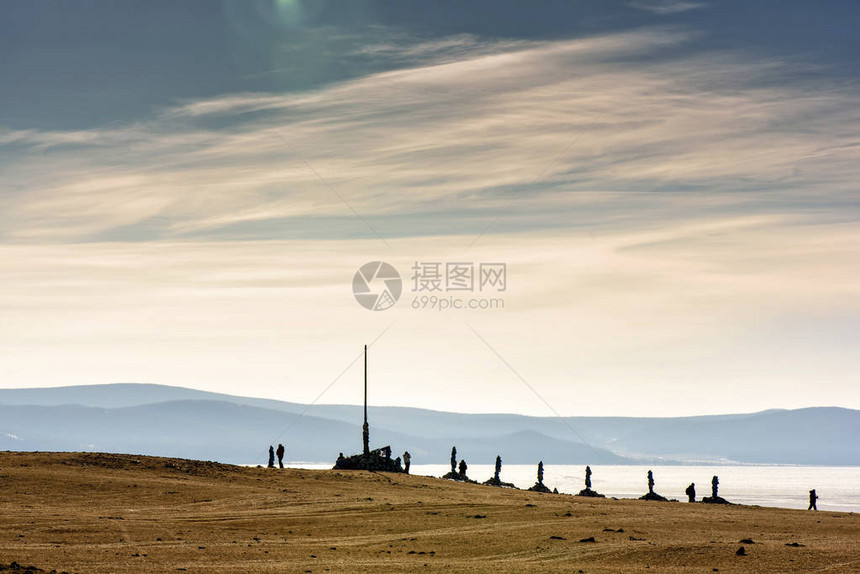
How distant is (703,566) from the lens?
29.8 m

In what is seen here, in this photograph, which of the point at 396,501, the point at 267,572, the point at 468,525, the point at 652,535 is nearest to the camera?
the point at 267,572

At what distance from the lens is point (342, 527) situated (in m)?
39.0

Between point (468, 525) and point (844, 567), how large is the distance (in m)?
15.3

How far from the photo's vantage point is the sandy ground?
29844 mm

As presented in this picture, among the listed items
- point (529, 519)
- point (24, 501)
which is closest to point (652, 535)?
point (529, 519)

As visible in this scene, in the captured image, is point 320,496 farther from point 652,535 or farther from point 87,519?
point 652,535

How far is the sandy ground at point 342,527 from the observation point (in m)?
29.8

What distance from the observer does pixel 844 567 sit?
2917cm

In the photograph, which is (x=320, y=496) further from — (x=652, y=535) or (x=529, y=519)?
(x=652, y=535)

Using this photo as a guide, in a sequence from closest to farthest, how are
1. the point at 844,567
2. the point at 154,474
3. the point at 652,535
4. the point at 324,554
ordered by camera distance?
the point at 844,567, the point at 324,554, the point at 652,535, the point at 154,474

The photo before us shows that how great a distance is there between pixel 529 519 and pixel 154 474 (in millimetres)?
22545

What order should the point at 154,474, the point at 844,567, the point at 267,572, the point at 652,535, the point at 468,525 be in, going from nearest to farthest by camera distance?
the point at 267,572, the point at 844,567, the point at 652,535, the point at 468,525, the point at 154,474

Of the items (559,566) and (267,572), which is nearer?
(267,572)

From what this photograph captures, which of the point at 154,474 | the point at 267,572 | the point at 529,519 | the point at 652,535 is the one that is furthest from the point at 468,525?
the point at 154,474
